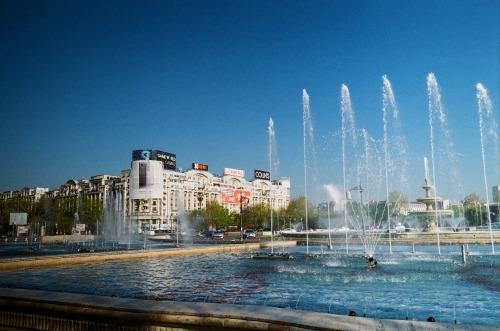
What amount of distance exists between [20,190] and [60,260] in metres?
182

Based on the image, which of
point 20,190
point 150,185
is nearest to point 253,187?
point 150,185

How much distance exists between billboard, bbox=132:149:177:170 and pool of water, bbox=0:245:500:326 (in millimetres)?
107410

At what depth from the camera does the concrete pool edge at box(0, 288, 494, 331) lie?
5469 millimetres

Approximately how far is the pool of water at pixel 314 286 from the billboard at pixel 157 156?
4229 inches

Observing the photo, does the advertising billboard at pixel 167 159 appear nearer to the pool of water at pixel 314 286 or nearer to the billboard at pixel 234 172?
the billboard at pixel 234 172

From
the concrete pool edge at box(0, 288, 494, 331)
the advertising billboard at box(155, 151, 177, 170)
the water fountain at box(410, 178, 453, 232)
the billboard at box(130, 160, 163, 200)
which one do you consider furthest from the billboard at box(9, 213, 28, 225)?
the concrete pool edge at box(0, 288, 494, 331)

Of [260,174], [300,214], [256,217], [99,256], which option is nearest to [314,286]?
[99,256]

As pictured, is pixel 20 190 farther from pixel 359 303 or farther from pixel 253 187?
pixel 359 303

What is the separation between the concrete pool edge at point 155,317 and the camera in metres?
5.47

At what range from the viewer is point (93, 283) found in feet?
46.9

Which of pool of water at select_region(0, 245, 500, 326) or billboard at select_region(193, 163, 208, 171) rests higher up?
billboard at select_region(193, 163, 208, 171)

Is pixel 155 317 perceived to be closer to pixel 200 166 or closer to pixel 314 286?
pixel 314 286

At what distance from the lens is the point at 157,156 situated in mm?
134375

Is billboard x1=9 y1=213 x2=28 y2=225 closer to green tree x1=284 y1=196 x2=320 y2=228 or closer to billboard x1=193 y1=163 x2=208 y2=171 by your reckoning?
green tree x1=284 y1=196 x2=320 y2=228
